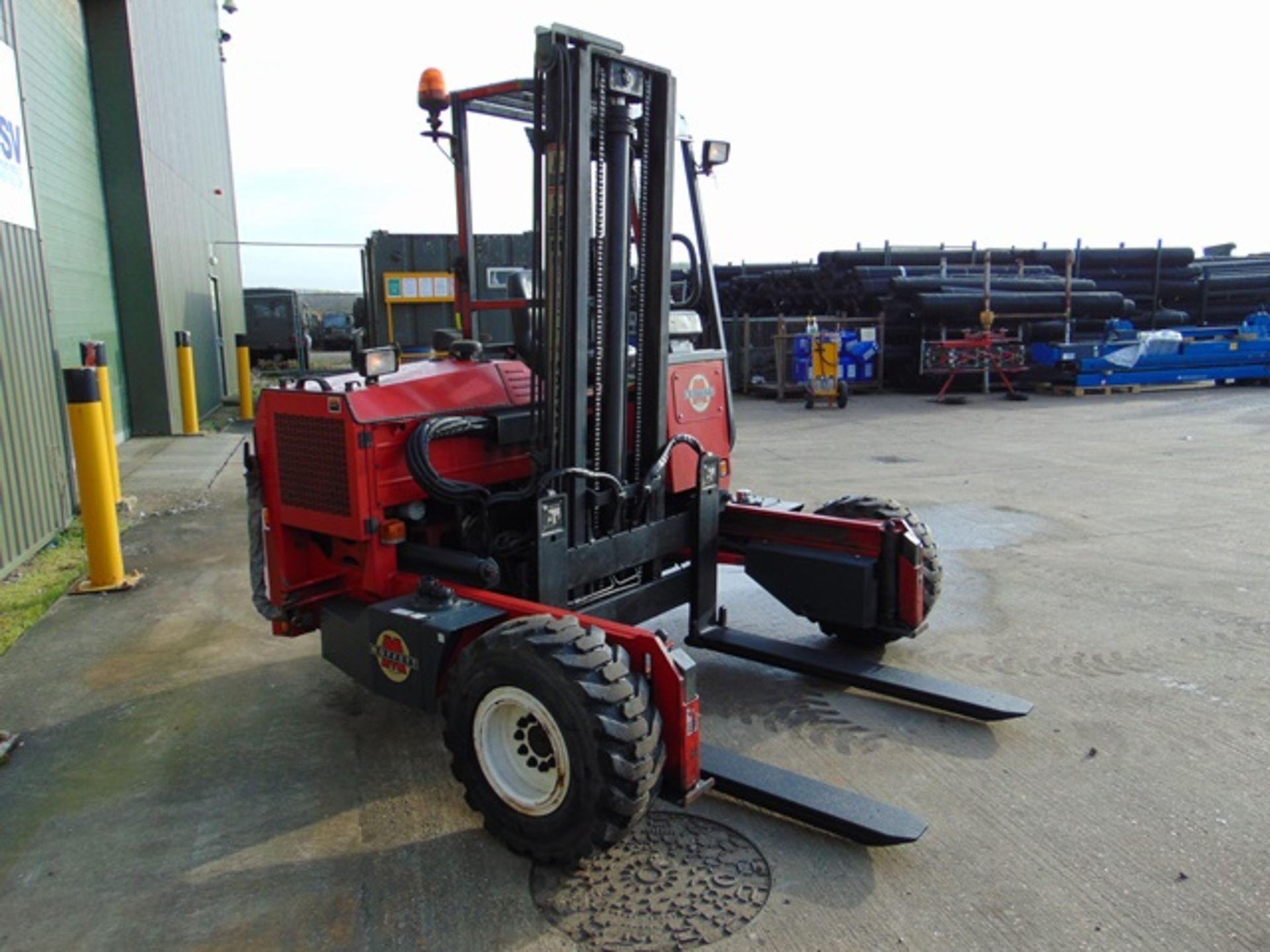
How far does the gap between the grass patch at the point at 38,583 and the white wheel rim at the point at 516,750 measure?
3.73 meters

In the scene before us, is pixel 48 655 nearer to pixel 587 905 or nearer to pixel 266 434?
pixel 266 434

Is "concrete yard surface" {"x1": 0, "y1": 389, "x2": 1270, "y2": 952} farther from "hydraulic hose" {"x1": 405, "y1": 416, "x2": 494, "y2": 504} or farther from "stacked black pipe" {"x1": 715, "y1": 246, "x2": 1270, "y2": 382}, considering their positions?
"stacked black pipe" {"x1": 715, "y1": 246, "x2": 1270, "y2": 382}

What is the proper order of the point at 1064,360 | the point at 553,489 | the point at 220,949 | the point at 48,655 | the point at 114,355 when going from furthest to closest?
1. the point at 1064,360
2. the point at 114,355
3. the point at 48,655
4. the point at 553,489
5. the point at 220,949

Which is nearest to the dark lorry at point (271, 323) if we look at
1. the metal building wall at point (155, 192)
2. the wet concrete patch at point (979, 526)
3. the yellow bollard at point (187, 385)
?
the metal building wall at point (155, 192)

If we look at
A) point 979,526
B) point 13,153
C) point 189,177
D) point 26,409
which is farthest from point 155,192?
point 979,526

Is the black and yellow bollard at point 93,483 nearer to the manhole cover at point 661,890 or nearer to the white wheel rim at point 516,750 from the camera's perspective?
the white wheel rim at point 516,750

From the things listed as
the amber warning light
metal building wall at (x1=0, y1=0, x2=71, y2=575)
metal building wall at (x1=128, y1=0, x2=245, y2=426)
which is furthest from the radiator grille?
metal building wall at (x1=128, y1=0, x2=245, y2=426)

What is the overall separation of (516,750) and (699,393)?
2.15m

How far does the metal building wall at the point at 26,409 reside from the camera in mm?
7328

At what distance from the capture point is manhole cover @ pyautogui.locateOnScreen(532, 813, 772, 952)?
310 centimetres

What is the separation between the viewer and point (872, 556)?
16.2 feet

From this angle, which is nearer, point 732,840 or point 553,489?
point 732,840

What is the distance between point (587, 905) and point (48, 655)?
3980 millimetres

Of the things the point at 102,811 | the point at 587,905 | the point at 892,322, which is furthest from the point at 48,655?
the point at 892,322
